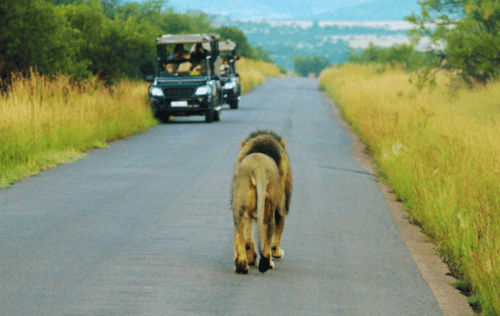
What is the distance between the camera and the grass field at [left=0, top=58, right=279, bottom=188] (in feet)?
43.0

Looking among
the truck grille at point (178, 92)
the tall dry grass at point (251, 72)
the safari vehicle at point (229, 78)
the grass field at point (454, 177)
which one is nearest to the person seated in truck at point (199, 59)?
the truck grille at point (178, 92)

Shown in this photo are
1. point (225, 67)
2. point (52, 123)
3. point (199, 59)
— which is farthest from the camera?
point (225, 67)

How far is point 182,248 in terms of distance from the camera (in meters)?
7.34

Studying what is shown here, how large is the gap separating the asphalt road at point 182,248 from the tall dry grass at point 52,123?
26.2 inches

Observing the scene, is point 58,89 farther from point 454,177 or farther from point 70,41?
point 454,177

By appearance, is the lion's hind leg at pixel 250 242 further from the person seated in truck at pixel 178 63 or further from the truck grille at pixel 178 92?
the person seated in truck at pixel 178 63

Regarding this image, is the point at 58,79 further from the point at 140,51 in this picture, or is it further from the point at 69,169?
the point at 140,51

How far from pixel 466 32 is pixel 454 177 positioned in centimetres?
1336

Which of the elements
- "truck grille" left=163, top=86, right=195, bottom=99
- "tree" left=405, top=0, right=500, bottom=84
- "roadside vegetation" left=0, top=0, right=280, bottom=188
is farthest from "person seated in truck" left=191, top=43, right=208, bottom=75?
"tree" left=405, top=0, right=500, bottom=84

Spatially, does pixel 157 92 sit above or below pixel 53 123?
below

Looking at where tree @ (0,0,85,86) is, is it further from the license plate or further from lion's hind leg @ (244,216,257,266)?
lion's hind leg @ (244,216,257,266)

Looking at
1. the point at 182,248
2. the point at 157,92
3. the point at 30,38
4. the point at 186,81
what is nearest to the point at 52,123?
the point at 30,38

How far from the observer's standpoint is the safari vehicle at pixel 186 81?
78.4ft

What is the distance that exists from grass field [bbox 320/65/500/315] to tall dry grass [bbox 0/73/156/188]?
19.6 feet
